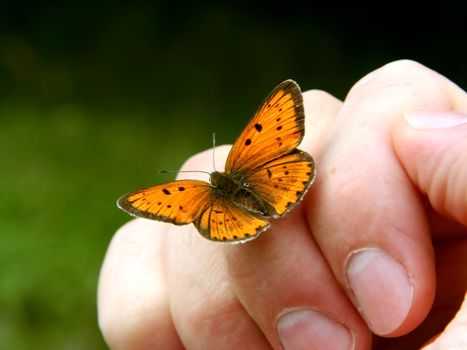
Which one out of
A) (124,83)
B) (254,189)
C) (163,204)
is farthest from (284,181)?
(124,83)

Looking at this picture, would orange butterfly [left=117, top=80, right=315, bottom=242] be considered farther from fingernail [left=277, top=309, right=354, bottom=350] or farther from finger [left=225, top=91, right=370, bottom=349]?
fingernail [left=277, top=309, right=354, bottom=350]

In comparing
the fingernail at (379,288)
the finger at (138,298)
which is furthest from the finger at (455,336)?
the finger at (138,298)

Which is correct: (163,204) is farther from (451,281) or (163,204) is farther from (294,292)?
(451,281)

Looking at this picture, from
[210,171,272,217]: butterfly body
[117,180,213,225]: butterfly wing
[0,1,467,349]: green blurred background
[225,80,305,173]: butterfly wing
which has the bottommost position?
[0,1,467,349]: green blurred background

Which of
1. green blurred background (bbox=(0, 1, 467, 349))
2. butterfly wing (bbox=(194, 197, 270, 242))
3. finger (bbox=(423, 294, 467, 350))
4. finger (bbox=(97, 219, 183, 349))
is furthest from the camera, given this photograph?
green blurred background (bbox=(0, 1, 467, 349))

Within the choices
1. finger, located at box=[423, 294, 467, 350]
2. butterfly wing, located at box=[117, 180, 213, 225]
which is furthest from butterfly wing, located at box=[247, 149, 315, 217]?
finger, located at box=[423, 294, 467, 350]

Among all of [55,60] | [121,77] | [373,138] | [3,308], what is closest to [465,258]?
[373,138]
